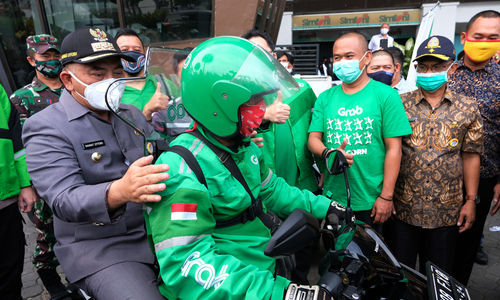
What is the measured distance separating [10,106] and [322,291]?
10.4 feet

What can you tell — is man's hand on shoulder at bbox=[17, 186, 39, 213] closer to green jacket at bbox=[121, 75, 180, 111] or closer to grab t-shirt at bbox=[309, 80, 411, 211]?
green jacket at bbox=[121, 75, 180, 111]

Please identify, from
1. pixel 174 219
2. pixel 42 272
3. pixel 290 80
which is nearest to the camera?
pixel 174 219

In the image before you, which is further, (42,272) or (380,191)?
(42,272)

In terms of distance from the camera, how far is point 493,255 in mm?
4371

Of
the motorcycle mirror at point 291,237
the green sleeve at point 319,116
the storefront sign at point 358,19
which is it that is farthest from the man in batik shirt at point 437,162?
the storefront sign at point 358,19

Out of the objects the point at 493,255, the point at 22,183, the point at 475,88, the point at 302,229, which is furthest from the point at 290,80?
the point at 493,255

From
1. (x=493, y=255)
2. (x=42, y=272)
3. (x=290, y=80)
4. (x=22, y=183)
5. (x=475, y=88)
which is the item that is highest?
(x=290, y=80)

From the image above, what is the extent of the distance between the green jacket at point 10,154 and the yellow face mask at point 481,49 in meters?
4.35

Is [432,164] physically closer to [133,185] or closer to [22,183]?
[133,185]

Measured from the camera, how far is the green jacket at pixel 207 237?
129cm

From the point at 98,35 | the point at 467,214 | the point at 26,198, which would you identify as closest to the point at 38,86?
the point at 26,198

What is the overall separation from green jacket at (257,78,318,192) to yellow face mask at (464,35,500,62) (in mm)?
1576

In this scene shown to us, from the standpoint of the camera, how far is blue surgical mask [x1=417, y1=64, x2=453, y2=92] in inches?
107

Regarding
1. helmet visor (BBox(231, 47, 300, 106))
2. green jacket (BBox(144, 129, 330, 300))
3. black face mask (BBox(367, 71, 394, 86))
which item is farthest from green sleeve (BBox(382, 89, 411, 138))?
black face mask (BBox(367, 71, 394, 86))
